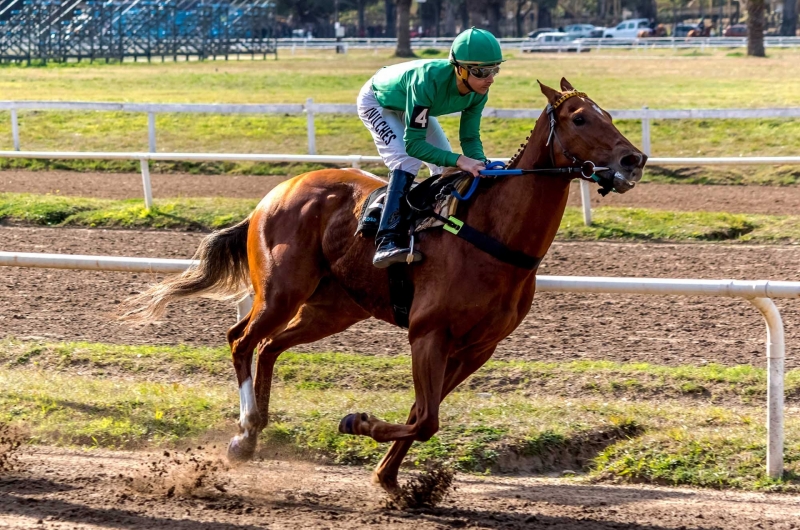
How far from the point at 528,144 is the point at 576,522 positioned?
1.66m

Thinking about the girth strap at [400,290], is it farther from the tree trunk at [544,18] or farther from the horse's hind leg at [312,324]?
the tree trunk at [544,18]

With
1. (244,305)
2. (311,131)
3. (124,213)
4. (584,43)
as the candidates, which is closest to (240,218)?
(124,213)

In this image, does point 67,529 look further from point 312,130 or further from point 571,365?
point 312,130

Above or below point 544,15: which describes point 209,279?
below

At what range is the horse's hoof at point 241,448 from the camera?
5.23 metres

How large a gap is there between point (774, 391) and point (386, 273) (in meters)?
1.91

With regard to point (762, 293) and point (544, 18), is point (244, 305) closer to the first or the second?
point (762, 293)

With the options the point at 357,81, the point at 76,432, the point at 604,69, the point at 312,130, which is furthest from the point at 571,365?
the point at 604,69

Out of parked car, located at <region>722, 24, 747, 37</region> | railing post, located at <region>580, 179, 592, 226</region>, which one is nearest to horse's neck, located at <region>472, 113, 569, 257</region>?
railing post, located at <region>580, 179, 592, 226</region>

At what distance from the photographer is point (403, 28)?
41.0 m

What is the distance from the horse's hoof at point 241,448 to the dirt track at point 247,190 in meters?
8.48

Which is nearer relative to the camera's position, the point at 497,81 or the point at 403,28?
the point at 497,81

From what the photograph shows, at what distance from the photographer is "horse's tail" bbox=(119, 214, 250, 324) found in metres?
5.86

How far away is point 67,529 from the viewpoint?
13.8 feet
